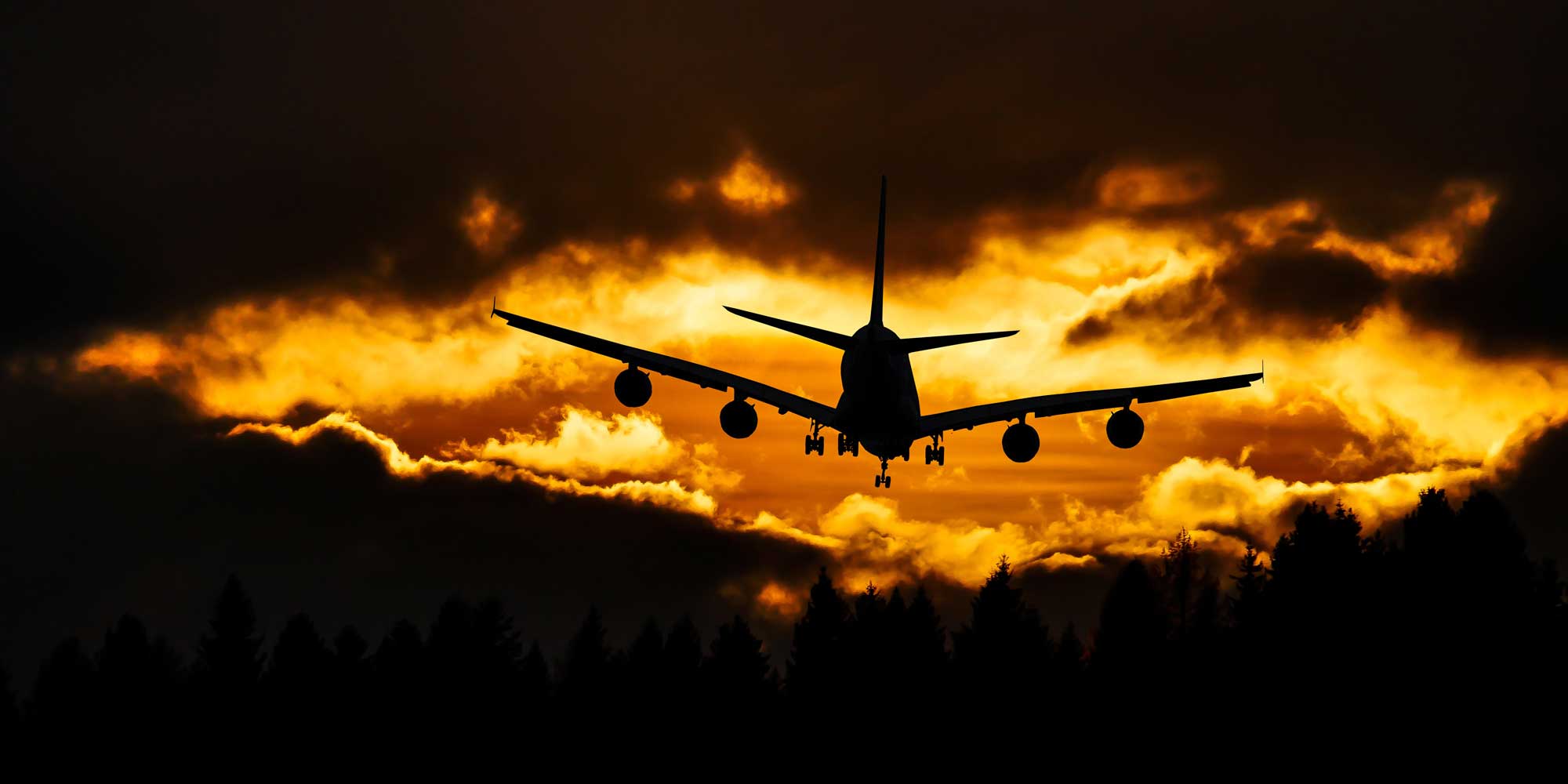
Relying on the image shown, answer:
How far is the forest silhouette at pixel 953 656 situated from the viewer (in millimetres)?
122438

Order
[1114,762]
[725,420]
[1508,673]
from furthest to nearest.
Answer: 1. [1508,673]
2. [1114,762]
3. [725,420]

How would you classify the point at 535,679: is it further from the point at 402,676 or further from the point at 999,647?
the point at 999,647

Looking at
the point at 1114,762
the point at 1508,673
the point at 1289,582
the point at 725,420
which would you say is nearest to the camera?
the point at 725,420

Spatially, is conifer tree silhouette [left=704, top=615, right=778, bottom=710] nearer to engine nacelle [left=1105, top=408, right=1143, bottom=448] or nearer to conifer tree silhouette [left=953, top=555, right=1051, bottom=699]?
conifer tree silhouette [left=953, top=555, right=1051, bottom=699]

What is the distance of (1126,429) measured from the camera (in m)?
85.1

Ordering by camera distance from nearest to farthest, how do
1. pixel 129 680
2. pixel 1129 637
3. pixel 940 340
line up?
pixel 940 340 < pixel 1129 637 < pixel 129 680

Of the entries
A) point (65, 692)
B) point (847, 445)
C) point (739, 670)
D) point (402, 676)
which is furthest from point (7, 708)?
point (847, 445)

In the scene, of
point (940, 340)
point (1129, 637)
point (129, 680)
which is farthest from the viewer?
point (129, 680)

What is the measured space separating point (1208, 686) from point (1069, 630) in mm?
19527

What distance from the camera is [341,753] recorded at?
435ft

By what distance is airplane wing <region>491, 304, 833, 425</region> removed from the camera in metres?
83.1

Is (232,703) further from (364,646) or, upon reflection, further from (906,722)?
(906,722)

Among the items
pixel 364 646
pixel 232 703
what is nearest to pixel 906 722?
pixel 364 646

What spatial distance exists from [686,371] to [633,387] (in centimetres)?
306
